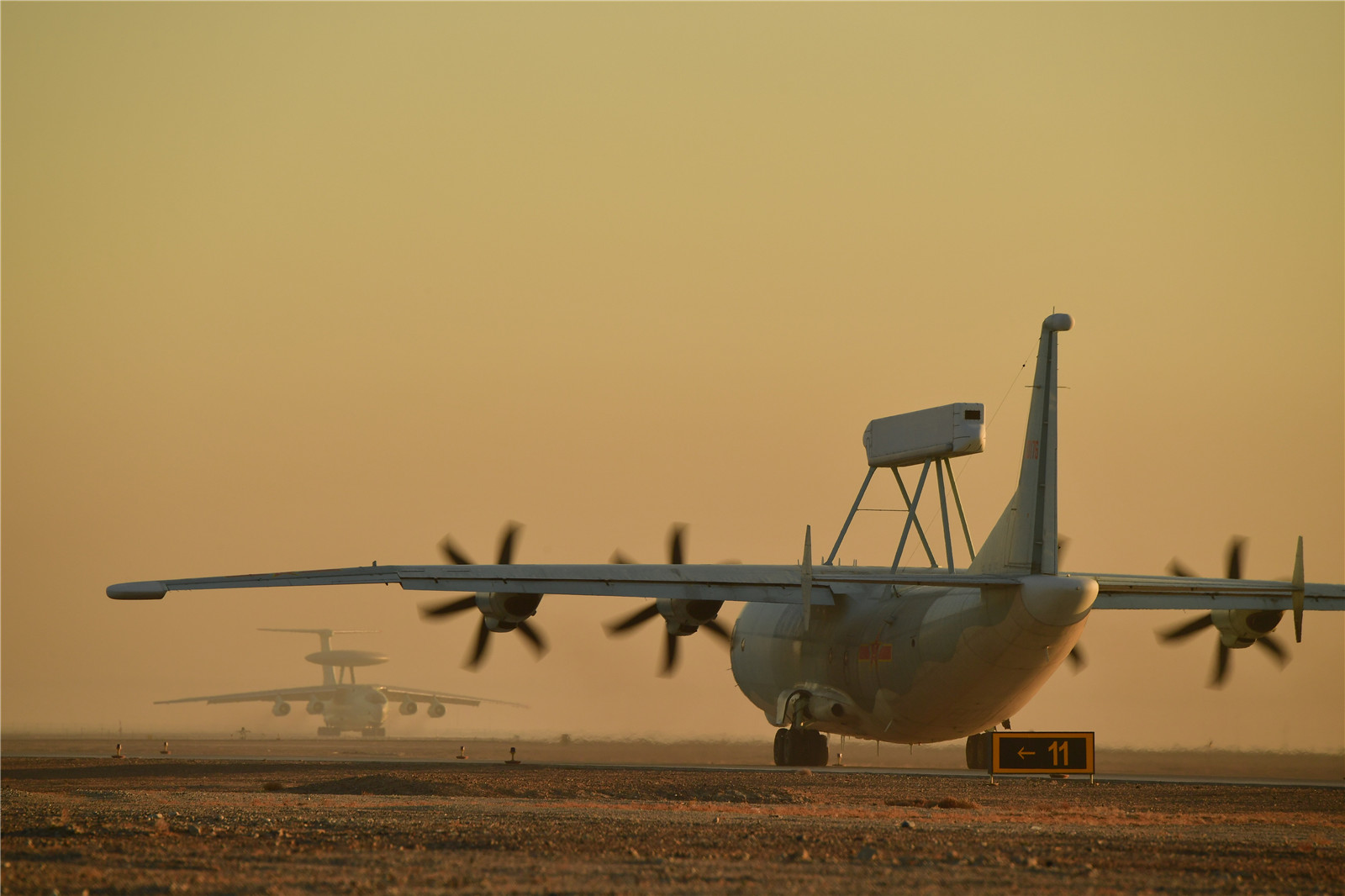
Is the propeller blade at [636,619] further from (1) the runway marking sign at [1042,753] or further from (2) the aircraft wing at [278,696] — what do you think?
(2) the aircraft wing at [278,696]

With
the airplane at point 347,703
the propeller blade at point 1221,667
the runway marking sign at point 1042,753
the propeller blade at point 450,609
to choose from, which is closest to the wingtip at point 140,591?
the propeller blade at point 450,609

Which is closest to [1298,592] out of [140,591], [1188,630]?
[1188,630]

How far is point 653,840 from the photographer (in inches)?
639

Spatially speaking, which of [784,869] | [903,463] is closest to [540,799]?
[784,869]

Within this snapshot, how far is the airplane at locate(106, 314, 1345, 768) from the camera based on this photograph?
27969 millimetres

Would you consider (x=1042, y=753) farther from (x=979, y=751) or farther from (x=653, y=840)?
(x=653, y=840)

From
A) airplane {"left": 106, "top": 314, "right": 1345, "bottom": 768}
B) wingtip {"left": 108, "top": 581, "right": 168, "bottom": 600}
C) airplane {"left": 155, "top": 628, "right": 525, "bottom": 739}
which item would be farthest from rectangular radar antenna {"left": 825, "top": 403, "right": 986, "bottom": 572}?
airplane {"left": 155, "top": 628, "right": 525, "bottom": 739}

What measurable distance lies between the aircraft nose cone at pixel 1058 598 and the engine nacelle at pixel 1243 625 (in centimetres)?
752

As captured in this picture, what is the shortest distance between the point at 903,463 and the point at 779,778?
350 inches

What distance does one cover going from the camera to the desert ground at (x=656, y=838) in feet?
40.4

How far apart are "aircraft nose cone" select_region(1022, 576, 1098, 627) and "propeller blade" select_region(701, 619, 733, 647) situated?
8.94 metres

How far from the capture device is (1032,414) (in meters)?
28.6

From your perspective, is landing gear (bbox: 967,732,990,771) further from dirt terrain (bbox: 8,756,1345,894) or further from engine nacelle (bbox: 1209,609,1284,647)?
dirt terrain (bbox: 8,756,1345,894)

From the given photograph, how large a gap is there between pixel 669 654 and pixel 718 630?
8.96 feet
